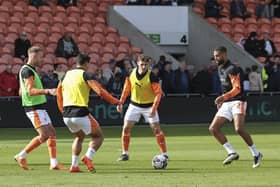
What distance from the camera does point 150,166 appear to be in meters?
17.4

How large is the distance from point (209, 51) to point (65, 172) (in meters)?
22.1

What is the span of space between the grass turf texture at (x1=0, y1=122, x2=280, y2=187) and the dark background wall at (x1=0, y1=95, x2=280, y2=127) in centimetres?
302

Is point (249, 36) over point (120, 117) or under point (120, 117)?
over

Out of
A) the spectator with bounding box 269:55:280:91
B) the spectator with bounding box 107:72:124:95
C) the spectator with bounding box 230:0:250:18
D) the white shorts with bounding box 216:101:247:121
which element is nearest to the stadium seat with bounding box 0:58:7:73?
the spectator with bounding box 107:72:124:95

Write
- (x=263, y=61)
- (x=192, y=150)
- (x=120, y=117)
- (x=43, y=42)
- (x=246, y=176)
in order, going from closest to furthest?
1. (x=246, y=176)
2. (x=192, y=150)
3. (x=120, y=117)
4. (x=43, y=42)
5. (x=263, y=61)

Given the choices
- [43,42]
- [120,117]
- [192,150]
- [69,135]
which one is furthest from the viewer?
[43,42]

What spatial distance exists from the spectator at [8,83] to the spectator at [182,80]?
5.99 m

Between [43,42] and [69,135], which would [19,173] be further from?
[43,42]

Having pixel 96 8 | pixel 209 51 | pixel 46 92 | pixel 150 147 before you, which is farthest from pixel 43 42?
pixel 46 92

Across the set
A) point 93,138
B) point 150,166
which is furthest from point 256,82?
point 93,138

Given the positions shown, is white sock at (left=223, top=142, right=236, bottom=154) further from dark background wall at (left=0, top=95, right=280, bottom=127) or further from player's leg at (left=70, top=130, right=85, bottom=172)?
dark background wall at (left=0, top=95, right=280, bottom=127)

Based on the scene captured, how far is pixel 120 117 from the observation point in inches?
1260

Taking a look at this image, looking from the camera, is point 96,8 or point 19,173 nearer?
point 19,173

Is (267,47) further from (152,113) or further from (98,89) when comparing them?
(98,89)
